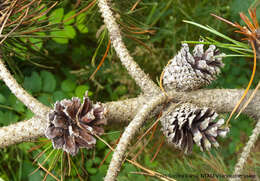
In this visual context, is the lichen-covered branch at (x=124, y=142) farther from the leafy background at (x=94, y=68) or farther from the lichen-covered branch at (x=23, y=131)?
the leafy background at (x=94, y=68)

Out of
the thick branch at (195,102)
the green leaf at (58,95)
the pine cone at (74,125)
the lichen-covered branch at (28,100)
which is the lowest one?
the green leaf at (58,95)

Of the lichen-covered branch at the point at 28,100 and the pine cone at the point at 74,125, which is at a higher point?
the lichen-covered branch at the point at 28,100

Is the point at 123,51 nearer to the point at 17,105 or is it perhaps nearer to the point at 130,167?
the point at 130,167

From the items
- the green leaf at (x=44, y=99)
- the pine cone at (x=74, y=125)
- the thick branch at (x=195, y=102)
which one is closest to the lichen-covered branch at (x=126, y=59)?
the thick branch at (x=195, y=102)

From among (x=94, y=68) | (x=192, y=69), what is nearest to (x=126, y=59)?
(x=192, y=69)

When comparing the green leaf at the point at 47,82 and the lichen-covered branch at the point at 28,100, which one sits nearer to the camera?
the lichen-covered branch at the point at 28,100

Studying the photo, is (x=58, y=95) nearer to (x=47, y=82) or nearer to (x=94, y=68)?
(x=47, y=82)

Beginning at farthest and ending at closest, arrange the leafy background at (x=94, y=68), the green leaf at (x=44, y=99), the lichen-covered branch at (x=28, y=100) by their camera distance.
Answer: the green leaf at (x=44, y=99), the leafy background at (x=94, y=68), the lichen-covered branch at (x=28, y=100)

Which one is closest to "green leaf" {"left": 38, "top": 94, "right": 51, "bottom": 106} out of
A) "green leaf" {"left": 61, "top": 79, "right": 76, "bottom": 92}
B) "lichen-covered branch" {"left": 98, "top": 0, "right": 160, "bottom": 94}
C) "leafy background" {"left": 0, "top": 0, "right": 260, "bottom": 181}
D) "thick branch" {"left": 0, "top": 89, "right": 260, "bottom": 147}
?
"leafy background" {"left": 0, "top": 0, "right": 260, "bottom": 181}
